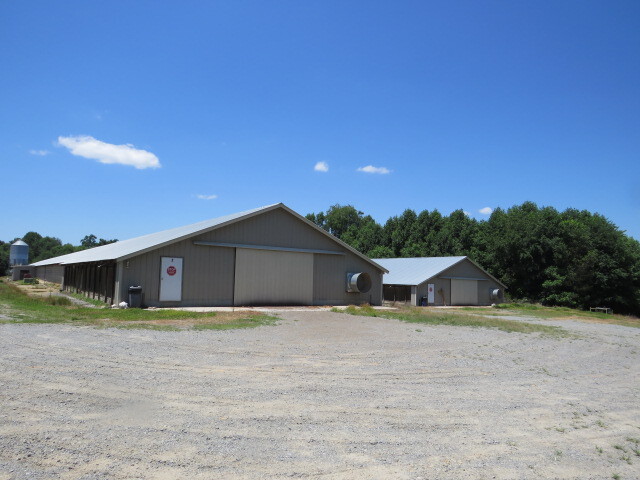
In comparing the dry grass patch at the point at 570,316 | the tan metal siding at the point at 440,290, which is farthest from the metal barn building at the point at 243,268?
the dry grass patch at the point at 570,316

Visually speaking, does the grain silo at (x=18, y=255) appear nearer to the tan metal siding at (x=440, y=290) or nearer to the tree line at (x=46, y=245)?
the tree line at (x=46, y=245)

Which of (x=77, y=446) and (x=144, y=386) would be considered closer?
(x=77, y=446)

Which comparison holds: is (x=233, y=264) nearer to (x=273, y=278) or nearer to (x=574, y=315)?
(x=273, y=278)

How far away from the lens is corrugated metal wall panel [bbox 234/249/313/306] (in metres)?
23.9

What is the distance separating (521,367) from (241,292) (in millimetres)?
16253

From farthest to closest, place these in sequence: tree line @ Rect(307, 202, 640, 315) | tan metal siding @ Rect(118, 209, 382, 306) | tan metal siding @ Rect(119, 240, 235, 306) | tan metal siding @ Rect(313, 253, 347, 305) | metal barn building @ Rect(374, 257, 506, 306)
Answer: tree line @ Rect(307, 202, 640, 315)
metal barn building @ Rect(374, 257, 506, 306)
tan metal siding @ Rect(313, 253, 347, 305)
tan metal siding @ Rect(118, 209, 382, 306)
tan metal siding @ Rect(119, 240, 235, 306)

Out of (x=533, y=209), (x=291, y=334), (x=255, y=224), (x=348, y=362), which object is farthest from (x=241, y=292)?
(x=533, y=209)

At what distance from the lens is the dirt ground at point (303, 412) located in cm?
434

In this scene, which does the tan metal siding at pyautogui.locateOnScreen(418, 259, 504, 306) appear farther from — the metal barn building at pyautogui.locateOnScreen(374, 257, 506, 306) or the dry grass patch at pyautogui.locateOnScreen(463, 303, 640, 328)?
the dry grass patch at pyautogui.locateOnScreen(463, 303, 640, 328)

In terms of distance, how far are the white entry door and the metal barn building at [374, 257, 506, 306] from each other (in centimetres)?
1791

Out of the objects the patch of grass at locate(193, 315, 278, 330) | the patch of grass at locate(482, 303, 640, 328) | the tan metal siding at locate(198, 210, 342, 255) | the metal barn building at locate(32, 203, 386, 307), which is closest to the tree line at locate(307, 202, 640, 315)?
the patch of grass at locate(482, 303, 640, 328)

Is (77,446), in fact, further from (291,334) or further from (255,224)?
(255,224)

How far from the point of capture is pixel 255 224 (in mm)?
24453

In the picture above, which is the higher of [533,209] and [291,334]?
[533,209]
